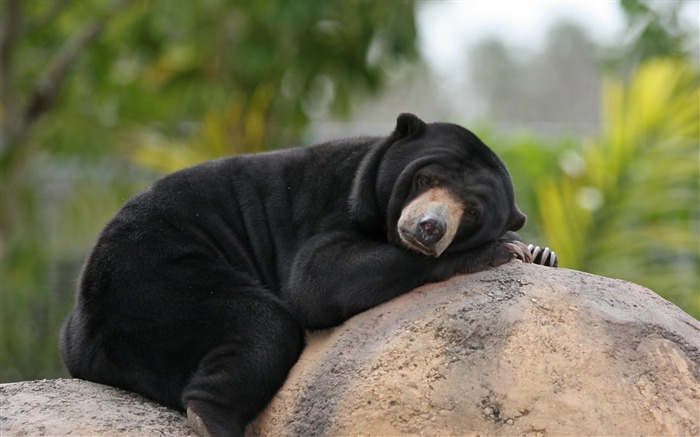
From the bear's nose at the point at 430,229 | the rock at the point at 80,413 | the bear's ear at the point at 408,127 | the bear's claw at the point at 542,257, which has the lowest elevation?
the rock at the point at 80,413

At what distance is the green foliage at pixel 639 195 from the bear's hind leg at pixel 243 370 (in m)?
4.53

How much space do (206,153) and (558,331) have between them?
742 centimetres

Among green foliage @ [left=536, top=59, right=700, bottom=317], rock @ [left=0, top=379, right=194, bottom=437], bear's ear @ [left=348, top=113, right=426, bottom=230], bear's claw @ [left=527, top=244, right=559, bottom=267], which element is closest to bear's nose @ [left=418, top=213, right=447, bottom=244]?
bear's ear @ [left=348, top=113, right=426, bottom=230]

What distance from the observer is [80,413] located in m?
3.76

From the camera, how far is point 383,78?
10.1 meters

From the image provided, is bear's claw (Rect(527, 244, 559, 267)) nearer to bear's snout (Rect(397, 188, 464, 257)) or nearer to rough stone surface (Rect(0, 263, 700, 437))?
rough stone surface (Rect(0, 263, 700, 437))

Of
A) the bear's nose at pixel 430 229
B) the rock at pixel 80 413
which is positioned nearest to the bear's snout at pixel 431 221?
the bear's nose at pixel 430 229

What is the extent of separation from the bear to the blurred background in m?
4.09

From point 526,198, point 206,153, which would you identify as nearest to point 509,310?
point 526,198

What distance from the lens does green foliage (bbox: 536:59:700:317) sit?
26.7 ft

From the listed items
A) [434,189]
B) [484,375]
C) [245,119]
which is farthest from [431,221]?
[245,119]

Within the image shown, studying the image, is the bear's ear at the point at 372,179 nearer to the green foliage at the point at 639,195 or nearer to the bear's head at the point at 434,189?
the bear's head at the point at 434,189

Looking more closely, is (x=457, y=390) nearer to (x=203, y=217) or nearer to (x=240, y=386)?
(x=240, y=386)

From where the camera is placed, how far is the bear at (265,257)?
12.8ft
